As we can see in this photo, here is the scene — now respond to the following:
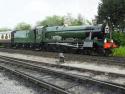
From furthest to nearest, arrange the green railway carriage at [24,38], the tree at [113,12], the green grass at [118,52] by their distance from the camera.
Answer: the tree at [113,12]
the green railway carriage at [24,38]
the green grass at [118,52]

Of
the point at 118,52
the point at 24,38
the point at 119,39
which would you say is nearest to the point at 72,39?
the point at 118,52

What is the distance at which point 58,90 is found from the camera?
7.93m

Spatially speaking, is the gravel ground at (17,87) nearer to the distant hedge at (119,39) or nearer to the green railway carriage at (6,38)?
the distant hedge at (119,39)

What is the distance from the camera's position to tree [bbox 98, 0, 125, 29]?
3200 cm

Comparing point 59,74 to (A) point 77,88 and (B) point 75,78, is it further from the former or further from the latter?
(A) point 77,88

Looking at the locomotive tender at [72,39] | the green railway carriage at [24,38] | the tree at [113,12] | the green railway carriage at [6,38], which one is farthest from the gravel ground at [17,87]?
the green railway carriage at [6,38]

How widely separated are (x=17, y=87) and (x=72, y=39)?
13.3 m

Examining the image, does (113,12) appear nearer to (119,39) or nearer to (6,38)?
(119,39)

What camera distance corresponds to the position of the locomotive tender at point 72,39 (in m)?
20.1

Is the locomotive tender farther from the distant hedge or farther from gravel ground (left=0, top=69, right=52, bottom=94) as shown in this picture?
gravel ground (left=0, top=69, right=52, bottom=94)

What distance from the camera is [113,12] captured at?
32906 millimetres

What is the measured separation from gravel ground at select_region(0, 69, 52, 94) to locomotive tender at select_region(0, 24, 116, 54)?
1020 cm

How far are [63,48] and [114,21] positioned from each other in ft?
40.9

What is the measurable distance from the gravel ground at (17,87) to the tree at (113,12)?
2352 cm
